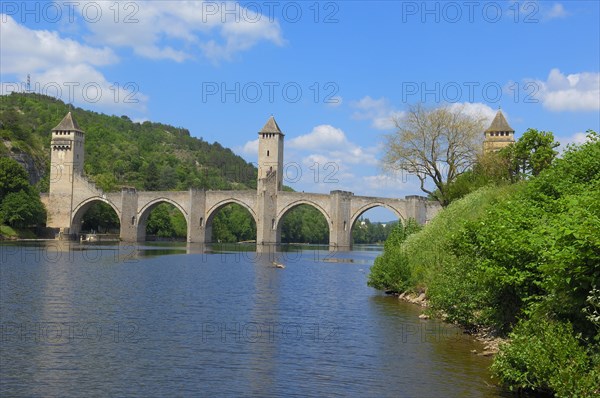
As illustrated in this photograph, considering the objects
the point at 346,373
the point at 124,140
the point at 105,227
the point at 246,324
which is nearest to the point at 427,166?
the point at 246,324

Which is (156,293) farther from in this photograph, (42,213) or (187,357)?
(42,213)

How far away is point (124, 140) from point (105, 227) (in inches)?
2039

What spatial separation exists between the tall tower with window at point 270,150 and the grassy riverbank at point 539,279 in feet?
173

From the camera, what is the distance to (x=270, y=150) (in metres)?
72.8

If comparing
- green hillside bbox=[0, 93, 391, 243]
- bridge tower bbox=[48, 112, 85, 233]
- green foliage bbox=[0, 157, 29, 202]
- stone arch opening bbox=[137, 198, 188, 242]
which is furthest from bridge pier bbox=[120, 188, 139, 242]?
green foliage bbox=[0, 157, 29, 202]

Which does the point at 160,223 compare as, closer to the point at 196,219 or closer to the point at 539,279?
the point at 196,219

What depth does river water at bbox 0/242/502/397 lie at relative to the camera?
10789mm

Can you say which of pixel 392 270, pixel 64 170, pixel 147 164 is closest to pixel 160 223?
pixel 64 170

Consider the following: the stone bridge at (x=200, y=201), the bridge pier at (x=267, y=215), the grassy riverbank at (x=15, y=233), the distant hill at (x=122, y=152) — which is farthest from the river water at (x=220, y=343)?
the distant hill at (x=122, y=152)

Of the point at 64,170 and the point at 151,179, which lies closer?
the point at 64,170

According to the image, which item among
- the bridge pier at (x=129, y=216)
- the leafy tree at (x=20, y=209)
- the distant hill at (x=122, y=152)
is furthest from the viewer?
the distant hill at (x=122, y=152)

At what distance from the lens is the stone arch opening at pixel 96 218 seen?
2894 inches

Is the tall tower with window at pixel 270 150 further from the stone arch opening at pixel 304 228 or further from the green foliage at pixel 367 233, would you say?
the green foliage at pixel 367 233

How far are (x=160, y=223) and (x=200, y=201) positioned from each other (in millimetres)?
10128
